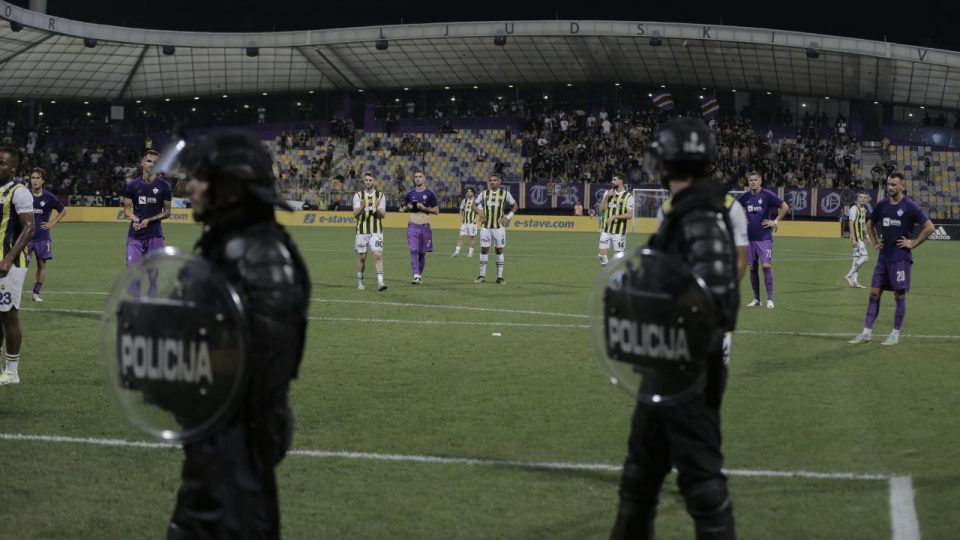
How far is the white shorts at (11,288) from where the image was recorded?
1001cm

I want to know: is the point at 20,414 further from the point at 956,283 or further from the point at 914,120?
the point at 914,120

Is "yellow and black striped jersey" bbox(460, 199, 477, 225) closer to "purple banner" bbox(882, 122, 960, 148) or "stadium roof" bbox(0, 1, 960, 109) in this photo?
"stadium roof" bbox(0, 1, 960, 109)

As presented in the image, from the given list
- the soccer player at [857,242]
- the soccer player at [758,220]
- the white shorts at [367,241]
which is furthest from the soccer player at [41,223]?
the soccer player at [857,242]

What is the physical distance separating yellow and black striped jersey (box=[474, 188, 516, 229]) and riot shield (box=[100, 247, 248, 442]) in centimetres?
2104

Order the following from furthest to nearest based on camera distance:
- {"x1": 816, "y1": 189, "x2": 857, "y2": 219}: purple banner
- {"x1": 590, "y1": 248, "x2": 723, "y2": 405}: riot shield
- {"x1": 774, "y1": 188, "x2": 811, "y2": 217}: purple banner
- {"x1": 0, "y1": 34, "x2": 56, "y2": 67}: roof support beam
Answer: {"x1": 0, "y1": 34, "x2": 56, "y2": 67}: roof support beam, {"x1": 774, "y1": 188, "x2": 811, "y2": 217}: purple banner, {"x1": 816, "y1": 189, "x2": 857, "y2": 219}: purple banner, {"x1": 590, "y1": 248, "x2": 723, "y2": 405}: riot shield

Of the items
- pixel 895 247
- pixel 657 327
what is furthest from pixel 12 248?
pixel 895 247

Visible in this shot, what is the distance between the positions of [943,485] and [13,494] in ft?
19.2

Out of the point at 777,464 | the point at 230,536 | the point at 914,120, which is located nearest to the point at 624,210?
the point at 777,464

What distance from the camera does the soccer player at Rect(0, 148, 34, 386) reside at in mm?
9797

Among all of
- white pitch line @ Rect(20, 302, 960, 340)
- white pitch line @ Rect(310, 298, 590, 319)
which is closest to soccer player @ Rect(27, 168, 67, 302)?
white pitch line @ Rect(20, 302, 960, 340)

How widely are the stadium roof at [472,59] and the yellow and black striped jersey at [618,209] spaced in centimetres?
2957

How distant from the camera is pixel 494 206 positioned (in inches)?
982

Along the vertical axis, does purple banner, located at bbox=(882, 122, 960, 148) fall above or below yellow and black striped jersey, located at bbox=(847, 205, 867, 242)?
above

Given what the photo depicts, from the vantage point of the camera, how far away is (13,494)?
6.54 meters
